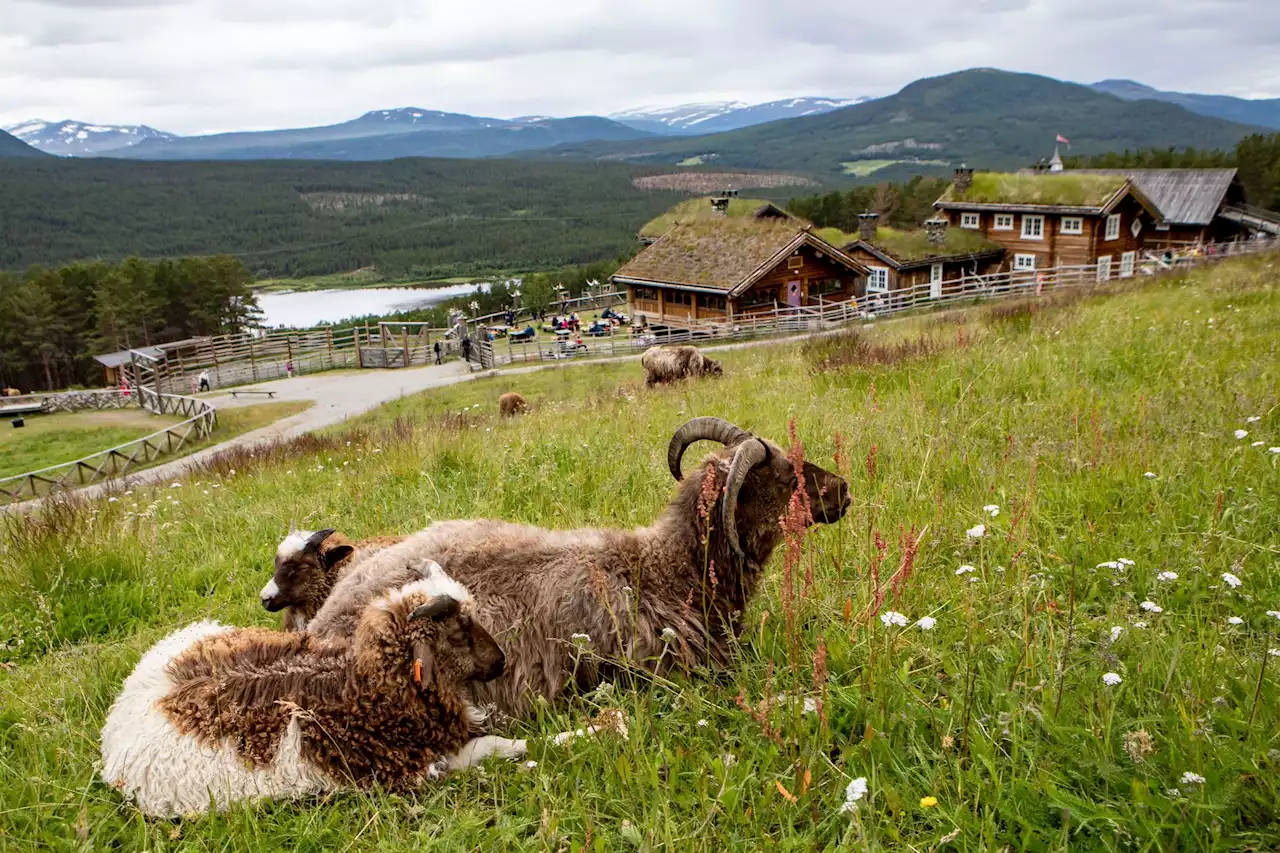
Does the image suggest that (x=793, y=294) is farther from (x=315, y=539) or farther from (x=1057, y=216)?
(x=315, y=539)

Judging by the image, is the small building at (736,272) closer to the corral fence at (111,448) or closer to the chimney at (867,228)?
the chimney at (867,228)

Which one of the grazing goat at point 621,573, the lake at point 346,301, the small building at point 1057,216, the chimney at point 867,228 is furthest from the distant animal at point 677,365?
the lake at point 346,301

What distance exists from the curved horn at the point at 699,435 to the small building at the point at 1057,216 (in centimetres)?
4803

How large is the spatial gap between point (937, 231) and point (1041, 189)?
6.87 meters

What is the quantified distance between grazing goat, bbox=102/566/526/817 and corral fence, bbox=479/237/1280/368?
3819cm

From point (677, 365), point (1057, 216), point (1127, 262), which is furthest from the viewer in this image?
point (1127, 262)

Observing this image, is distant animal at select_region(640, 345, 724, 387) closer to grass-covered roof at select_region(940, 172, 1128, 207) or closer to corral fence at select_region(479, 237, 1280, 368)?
corral fence at select_region(479, 237, 1280, 368)

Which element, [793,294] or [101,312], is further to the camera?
[101,312]

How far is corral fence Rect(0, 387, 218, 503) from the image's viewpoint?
2487cm

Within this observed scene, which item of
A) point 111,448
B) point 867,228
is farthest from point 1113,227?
point 111,448

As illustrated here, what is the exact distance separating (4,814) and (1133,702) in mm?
4770

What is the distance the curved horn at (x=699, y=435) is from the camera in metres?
4.82

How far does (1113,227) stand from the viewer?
A: 48562mm

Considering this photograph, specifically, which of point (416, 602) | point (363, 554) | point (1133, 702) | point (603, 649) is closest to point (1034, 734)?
point (1133, 702)
